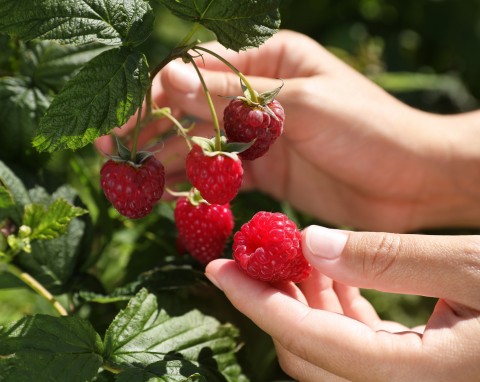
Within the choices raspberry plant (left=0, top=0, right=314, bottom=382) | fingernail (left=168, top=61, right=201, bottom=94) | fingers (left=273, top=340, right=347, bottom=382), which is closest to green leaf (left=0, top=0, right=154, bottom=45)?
raspberry plant (left=0, top=0, right=314, bottom=382)

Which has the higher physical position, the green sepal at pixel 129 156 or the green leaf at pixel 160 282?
the green sepal at pixel 129 156

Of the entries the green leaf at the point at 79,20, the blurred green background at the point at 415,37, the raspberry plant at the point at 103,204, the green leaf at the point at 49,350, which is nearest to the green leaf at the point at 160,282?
the raspberry plant at the point at 103,204

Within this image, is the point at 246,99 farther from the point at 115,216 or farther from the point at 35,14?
the point at 115,216

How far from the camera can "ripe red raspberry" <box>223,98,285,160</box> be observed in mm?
971

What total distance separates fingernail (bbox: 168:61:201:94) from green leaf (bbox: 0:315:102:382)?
64cm

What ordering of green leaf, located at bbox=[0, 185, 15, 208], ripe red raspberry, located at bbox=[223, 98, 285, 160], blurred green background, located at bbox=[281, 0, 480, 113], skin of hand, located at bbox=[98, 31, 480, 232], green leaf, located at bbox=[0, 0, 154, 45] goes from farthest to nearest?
1. blurred green background, located at bbox=[281, 0, 480, 113]
2. skin of hand, located at bbox=[98, 31, 480, 232]
3. green leaf, located at bbox=[0, 185, 15, 208]
4. ripe red raspberry, located at bbox=[223, 98, 285, 160]
5. green leaf, located at bbox=[0, 0, 154, 45]

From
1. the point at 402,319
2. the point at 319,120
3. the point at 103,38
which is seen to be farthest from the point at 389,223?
the point at 103,38

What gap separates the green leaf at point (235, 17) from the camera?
91cm

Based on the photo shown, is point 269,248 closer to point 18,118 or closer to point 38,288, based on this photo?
point 38,288

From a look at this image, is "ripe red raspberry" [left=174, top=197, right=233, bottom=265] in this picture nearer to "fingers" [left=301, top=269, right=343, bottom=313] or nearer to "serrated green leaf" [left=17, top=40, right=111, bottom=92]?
"fingers" [left=301, top=269, right=343, bottom=313]

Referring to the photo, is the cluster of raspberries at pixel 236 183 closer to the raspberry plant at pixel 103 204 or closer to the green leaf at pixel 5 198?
the raspberry plant at pixel 103 204

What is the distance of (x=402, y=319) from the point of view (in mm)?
2039

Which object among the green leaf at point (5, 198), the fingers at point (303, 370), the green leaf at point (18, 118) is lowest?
the fingers at point (303, 370)

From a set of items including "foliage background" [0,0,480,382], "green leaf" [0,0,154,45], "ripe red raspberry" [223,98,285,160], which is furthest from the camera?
"foliage background" [0,0,480,382]
